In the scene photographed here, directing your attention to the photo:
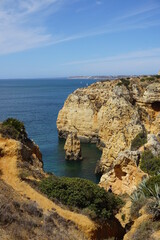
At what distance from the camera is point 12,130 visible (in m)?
24.8

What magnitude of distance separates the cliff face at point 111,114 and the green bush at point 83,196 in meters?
23.1

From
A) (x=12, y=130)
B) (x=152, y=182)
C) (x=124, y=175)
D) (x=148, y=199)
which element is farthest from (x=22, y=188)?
(x=124, y=175)

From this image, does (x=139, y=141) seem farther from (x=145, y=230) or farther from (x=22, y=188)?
(x=145, y=230)

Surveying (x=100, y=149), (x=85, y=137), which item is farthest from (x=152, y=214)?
(x=85, y=137)

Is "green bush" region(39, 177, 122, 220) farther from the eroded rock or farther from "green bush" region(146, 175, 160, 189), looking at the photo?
the eroded rock

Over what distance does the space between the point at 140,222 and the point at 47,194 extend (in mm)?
5382

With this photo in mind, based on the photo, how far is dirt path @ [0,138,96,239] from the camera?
14.8 metres

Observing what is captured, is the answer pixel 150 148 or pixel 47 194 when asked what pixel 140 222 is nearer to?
pixel 47 194

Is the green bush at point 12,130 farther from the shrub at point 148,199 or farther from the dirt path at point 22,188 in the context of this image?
the shrub at point 148,199

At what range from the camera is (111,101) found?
180 ft

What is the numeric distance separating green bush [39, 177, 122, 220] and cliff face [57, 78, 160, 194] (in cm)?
2306

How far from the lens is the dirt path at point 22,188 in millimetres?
14772

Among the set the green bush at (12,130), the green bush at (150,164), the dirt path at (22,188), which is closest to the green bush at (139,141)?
the green bush at (150,164)

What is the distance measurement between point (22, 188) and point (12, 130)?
8.47 meters
